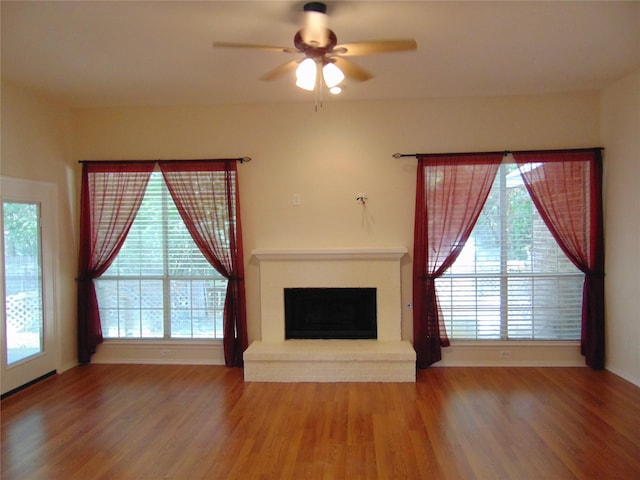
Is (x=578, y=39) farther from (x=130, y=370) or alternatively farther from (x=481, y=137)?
(x=130, y=370)

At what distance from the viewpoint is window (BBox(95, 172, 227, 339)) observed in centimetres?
421

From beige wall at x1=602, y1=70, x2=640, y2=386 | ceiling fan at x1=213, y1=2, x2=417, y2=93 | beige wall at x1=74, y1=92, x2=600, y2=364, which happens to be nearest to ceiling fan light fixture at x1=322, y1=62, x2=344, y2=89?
ceiling fan at x1=213, y1=2, x2=417, y2=93

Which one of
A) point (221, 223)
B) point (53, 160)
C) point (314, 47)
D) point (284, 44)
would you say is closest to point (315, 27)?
point (314, 47)

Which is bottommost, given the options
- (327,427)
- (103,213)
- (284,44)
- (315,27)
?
(327,427)

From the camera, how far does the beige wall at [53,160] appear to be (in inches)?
139

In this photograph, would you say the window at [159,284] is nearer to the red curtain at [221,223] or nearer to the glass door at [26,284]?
the red curtain at [221,223]

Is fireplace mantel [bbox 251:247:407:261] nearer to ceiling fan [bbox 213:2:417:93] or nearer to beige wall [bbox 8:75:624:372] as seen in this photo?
beige wall [bbox 8:75:624:372]

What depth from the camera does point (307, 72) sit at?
2.38m

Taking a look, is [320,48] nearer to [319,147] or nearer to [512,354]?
[319,147]

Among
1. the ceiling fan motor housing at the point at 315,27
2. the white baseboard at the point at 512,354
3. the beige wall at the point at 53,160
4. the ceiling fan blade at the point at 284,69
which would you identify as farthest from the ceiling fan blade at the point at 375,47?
the beige wall at the point at 53,160

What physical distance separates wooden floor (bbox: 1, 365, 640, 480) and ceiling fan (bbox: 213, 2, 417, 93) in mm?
2467

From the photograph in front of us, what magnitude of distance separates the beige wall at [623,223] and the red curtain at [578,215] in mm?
94

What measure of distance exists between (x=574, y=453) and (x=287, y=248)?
9.61 ft

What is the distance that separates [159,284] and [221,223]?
3.32 ft
